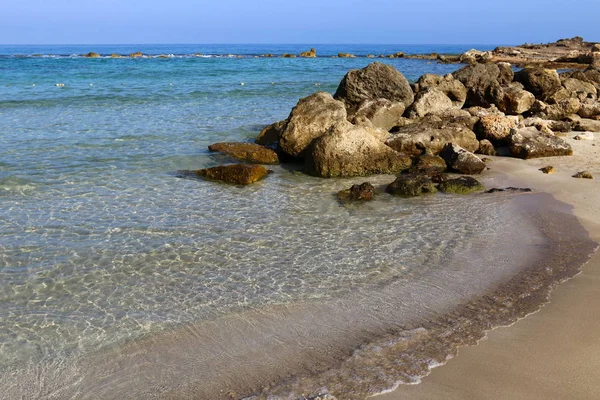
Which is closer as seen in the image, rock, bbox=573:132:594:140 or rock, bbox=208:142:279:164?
rock, bbox=208:142:279:164

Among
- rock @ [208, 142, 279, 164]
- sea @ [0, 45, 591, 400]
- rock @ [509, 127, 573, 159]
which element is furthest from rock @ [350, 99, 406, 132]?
sea @ [0, 45, 591, 400]

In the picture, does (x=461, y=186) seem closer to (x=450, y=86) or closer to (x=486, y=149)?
(x=486, y=149)

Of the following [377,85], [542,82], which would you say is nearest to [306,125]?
[377,85]

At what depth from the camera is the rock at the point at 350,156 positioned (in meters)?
11.7

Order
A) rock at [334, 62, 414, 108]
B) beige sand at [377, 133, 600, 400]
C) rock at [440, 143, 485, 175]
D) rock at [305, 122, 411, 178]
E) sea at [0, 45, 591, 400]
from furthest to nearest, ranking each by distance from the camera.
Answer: rock at [334, 62, 414, 108]
rock at [440, 143, 485, 175]
rock at [305, 122, 411, 178]
sea at [0, 45, 591, 400]
beige sand at [377, 133, 600, 400]

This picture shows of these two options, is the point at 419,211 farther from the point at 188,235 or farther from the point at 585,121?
the point at 585,121

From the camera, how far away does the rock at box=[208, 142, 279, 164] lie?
514 inches

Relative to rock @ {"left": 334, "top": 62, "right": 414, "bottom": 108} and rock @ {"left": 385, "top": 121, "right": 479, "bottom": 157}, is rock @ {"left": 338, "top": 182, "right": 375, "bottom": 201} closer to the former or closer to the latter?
rock @ {"left": 385, "top": 121, "right": 479, "bottom": 157}

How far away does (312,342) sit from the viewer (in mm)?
5336

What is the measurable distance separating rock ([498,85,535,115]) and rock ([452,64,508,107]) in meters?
0.18

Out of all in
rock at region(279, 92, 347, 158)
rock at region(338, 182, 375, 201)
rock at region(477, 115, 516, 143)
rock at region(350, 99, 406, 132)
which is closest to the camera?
rock at region(338, 182, 375, 201)

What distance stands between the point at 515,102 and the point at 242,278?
13770 millimetres

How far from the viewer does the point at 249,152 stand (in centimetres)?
1325

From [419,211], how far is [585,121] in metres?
10.3
